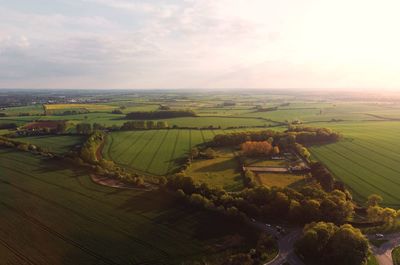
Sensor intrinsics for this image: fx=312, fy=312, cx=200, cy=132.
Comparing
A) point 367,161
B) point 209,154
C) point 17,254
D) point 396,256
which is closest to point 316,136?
point 367,161

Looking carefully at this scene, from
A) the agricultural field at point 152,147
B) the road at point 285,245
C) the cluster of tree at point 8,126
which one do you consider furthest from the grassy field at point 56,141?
the road at point 285,245

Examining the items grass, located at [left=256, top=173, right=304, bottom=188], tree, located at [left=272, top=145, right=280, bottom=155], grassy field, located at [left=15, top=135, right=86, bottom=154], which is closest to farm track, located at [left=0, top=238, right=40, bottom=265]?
grass, located at [left=256, top=173, right=304, bottom=188]

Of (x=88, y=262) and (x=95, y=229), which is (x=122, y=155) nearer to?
(x=95, y=229)

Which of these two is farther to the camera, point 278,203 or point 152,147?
point 152,147

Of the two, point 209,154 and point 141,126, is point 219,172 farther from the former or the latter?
point 141,126

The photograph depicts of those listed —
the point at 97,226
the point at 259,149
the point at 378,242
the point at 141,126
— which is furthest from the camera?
the point at 141,126

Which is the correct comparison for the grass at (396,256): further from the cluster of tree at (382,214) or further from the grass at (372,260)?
the cluster of tree at (382,214)

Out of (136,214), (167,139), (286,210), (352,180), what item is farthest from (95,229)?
(167,139)
